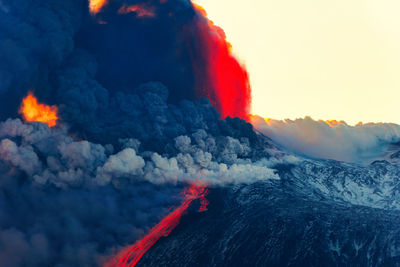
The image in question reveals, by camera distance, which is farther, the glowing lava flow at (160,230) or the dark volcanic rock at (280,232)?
the dark volcanic rock at (280,232)

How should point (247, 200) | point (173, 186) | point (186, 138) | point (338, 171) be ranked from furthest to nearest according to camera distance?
point (338, 171)
point (247, 200)
point (173, 186)
point (186, 138)

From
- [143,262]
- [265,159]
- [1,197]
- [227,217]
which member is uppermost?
[265,159]

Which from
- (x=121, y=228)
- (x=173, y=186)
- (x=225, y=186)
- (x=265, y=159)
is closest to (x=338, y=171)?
(x=265, y=159)

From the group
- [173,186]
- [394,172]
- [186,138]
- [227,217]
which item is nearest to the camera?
[186,138]

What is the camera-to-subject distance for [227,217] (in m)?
82.5

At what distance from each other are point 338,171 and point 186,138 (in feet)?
248

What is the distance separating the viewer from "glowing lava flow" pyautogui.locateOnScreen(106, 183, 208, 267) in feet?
199

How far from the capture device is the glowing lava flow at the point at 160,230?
60681mm

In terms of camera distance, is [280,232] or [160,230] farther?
[280,232]

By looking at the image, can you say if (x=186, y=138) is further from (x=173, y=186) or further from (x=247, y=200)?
(x=247, y=200)

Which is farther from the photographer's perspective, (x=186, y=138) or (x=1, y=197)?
(x=186, y=138)

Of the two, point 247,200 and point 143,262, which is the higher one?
point 247,200

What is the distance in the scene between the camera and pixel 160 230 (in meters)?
72.1

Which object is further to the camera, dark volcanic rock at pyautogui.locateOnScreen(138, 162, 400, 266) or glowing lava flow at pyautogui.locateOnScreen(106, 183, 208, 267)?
dark volcanic rock at pyautogui.locateOnScreen(138, 162, 400, 266)
